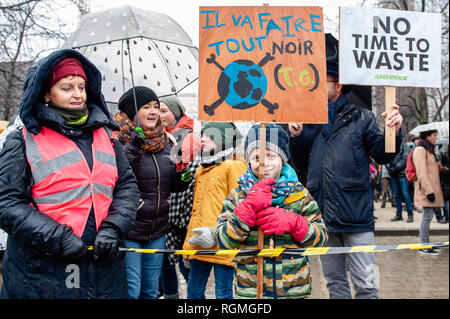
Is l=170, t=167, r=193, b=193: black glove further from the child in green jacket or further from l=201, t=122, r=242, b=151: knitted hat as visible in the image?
the child in green jacket

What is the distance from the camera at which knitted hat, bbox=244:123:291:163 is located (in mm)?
2857

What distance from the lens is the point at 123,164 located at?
2645mm

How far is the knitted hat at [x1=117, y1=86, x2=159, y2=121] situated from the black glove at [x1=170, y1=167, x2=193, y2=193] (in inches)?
24.2

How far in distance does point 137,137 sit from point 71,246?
4.10 feet

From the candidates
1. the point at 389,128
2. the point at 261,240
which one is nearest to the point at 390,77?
the point at 389,128

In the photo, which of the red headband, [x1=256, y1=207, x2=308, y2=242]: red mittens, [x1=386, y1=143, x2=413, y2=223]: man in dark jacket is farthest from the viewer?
[x1=386, y1=143, x2=413, y2=223]: man in dark jacket

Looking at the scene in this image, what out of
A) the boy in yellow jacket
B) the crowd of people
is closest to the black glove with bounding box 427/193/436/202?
the crowd of people

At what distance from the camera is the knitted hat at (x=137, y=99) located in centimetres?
344

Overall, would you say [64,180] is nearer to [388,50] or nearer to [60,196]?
[60,196]

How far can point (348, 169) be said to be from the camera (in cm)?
333

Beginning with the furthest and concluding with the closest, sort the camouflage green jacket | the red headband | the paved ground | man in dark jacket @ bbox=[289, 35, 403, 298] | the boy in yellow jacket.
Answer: the paved ground, the boy in yellow jacket, man in dark jacket @ bbox=[289, 35, 403, 298], the camouflage green jacket, the red headband

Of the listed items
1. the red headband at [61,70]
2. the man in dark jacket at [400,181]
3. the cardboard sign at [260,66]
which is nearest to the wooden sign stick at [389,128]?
the cardboard sign at [260,66]

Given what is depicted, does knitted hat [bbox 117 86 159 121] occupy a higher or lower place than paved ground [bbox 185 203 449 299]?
higher
